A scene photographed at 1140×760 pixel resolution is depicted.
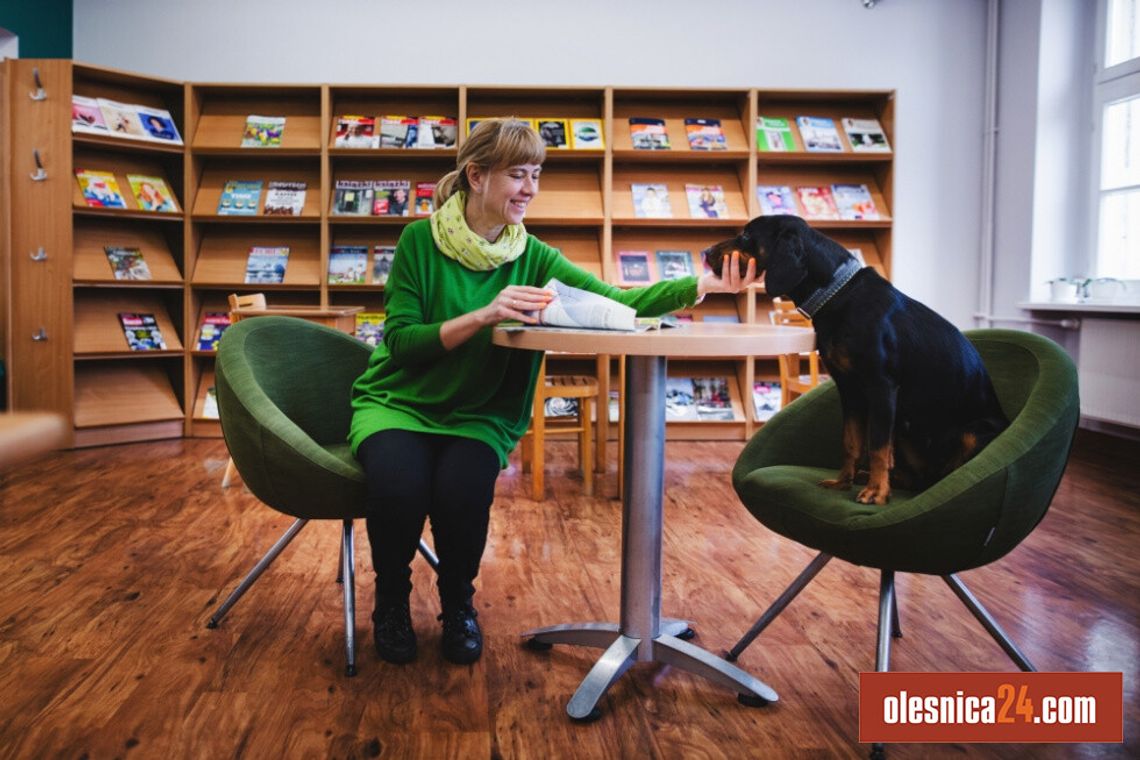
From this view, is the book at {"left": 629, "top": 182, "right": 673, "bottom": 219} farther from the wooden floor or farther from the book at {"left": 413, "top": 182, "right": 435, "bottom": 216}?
the wooden floor

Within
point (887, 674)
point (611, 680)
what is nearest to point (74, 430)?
point (611, 680)


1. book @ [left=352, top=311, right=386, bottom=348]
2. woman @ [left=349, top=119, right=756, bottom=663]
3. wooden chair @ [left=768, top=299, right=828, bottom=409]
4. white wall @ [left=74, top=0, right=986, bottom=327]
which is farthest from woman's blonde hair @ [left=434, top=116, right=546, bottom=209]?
white wall @ [left=74, top=0, right=986, bottom=327]

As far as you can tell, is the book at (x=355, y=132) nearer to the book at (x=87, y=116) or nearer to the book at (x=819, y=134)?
the book at (x=87, y=116)

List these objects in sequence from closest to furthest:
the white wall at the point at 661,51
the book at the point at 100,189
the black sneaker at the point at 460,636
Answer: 1. the black sneaker at the point at 460,636
2. the book at the point at 100,189
3. the white wall at the point at 661,51

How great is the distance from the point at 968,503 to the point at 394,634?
3.86ft

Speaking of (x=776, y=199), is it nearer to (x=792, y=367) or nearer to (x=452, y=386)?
(x=792, y=367)

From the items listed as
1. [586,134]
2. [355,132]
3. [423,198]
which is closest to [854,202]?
[586,134]

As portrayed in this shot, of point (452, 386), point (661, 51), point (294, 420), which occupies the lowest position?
point (294, 420)

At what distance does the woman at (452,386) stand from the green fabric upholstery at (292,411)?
4.0 inches

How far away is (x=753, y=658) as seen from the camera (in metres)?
1.88

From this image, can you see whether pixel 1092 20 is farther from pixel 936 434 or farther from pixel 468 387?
pixel 468 387

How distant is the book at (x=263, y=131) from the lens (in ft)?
16.7

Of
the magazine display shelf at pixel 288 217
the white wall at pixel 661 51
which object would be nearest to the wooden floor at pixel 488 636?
the magazine display shelf at pixel 288 217

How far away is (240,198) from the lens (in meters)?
5.13
